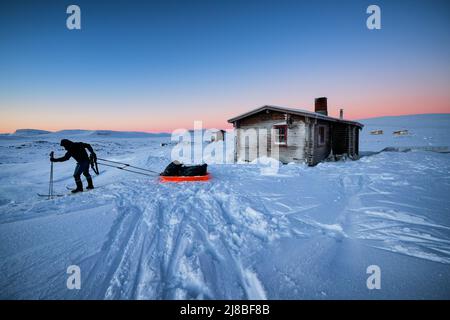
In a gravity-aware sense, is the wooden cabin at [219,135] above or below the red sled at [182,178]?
above

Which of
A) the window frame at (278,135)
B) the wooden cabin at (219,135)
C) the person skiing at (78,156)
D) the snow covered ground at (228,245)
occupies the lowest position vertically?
the snow covered ground at (228,245)

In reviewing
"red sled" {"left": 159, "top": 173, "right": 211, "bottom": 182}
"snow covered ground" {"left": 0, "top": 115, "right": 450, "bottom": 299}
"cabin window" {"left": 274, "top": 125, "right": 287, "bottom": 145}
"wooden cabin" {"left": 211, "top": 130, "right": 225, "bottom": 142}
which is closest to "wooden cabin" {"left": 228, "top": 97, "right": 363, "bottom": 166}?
"cabin window" {"left": 274, "top": 125, "right": 287, "bottom": 145}

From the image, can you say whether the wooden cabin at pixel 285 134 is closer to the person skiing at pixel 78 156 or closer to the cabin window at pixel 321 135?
the cabin window at pixel 321 135

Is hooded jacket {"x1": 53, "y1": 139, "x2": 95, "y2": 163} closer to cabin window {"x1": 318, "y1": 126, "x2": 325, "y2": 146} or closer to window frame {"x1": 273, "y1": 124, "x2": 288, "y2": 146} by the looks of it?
window frame {"x1": 273, "y1": 124, "x2": 288, "y2": 146}

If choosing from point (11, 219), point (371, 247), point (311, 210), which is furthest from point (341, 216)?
point (11, 219)

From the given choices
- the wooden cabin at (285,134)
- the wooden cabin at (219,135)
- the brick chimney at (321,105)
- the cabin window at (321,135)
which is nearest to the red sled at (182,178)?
the wooden cabin at (285,134)

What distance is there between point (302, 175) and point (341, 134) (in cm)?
1164

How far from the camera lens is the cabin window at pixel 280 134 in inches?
524

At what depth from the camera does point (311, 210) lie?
5105 mm

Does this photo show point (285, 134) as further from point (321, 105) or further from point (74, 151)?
point (74, 151)

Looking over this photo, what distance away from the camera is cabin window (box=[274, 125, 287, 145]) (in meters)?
13.3

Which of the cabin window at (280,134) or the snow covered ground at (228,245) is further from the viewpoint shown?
the cabin window at (280,134)

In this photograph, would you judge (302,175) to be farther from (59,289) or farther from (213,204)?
(59,289)

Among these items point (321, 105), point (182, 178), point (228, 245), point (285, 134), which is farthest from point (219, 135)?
point (228, 245)
